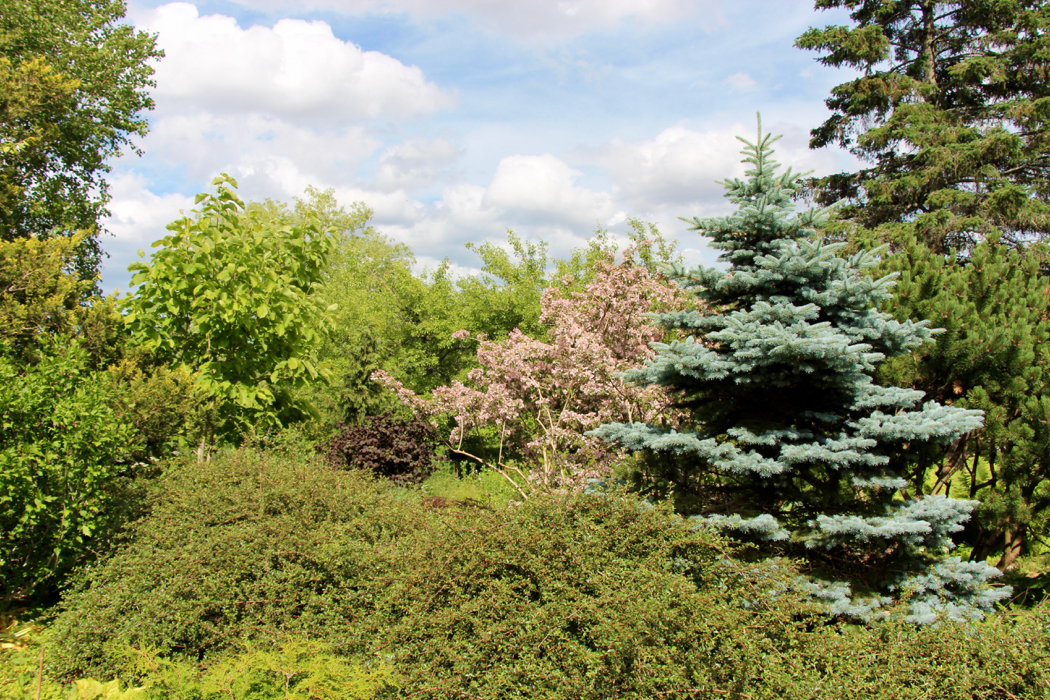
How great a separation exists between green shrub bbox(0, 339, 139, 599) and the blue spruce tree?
3.74m

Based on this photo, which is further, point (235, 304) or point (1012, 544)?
point (235, 304)

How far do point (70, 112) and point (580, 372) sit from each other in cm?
1184

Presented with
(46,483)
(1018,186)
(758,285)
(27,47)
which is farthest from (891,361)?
(27,47)

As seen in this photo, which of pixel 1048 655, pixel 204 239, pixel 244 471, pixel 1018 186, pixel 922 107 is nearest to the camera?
pixel 1048 655

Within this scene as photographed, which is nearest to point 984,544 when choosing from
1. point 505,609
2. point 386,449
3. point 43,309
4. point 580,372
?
point 580,372

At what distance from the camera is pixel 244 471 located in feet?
16.8

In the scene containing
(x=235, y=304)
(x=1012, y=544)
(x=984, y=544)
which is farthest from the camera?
(x=235, y=304)

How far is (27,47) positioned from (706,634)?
16.0 metres

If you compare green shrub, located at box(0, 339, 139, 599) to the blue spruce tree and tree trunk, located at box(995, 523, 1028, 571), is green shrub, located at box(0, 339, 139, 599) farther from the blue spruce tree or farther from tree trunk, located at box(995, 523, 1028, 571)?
tree trunk, located at box(995, 523, 1028, 571)

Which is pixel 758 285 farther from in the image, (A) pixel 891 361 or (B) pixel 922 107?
(B) pixel 922 107

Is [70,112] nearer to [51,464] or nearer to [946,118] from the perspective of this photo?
[51,464]

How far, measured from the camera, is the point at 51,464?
4551 mm

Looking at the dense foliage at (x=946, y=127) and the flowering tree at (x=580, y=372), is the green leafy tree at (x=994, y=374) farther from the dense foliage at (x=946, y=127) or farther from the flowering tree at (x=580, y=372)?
the flowering tree at (x=580, y=372)

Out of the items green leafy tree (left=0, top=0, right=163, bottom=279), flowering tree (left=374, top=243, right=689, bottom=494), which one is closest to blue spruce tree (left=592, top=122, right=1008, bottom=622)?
flowering tree (left=374, top=243, right=689, bottom=494)
